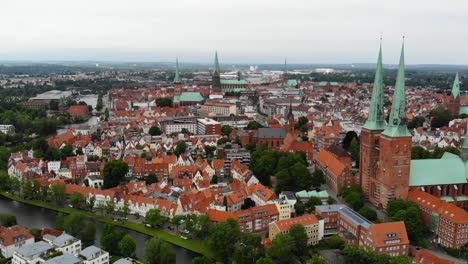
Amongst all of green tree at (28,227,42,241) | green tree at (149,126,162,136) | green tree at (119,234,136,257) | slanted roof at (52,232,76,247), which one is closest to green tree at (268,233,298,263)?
green tree at (119,234,136,257)

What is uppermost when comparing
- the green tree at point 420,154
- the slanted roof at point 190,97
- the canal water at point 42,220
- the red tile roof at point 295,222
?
the slanted roof at point 190,97

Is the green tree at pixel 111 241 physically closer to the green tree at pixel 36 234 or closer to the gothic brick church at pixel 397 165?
the green tree at pixel 36 234

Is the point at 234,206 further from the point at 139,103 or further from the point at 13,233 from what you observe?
the point at 139,103

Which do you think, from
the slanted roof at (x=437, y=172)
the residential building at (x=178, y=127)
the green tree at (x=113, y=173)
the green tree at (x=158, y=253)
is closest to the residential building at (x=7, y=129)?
the residential building at (x=178, y=127)

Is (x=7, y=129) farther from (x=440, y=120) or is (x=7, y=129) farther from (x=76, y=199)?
(x=440, y=120)

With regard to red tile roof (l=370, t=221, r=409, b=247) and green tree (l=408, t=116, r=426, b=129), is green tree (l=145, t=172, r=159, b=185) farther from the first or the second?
green tree (l=408, t=116, r=426, b=129)
